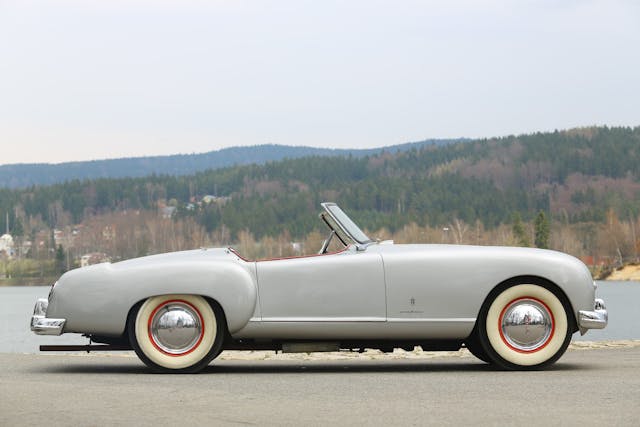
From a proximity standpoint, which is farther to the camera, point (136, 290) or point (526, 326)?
point (136, 290)

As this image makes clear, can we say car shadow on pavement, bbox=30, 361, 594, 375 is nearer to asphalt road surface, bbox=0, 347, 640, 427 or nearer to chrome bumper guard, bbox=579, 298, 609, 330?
asphalt road surface, bbox=0, 347, 640, 427

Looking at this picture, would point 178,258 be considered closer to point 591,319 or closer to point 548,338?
point 548,338

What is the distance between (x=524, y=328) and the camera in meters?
10.4

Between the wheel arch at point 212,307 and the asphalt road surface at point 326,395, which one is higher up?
the wheel arch at point 212,307

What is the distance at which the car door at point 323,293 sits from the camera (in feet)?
34.2

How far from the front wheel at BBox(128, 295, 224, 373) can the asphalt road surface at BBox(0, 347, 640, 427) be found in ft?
0.72

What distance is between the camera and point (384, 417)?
23.7 feet

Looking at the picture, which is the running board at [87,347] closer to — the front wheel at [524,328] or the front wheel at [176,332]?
the front wheel at [176,332]

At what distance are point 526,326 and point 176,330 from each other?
10.2 ft

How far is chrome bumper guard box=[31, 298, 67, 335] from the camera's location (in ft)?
34.8

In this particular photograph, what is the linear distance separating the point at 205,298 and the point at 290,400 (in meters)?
2.52

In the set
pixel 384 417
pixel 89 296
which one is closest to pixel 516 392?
pixel 384 417

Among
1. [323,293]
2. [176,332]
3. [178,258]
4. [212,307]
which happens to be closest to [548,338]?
[323,293]

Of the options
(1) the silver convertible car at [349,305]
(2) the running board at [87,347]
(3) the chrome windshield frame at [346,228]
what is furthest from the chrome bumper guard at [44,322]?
(3) the chrome windshield frame at [346,228]
